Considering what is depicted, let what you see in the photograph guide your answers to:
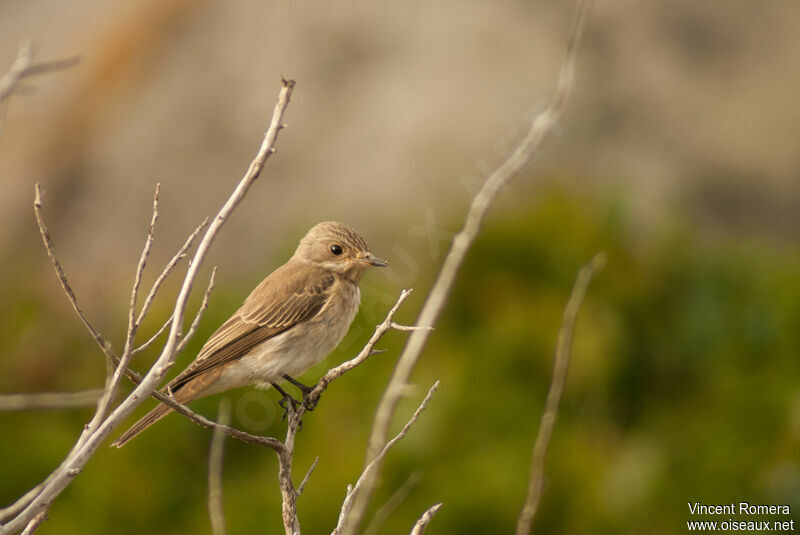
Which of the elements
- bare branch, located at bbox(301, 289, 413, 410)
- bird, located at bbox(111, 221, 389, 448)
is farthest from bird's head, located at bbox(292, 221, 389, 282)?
bare branch, located at bbox(301, 289, 413, 410)

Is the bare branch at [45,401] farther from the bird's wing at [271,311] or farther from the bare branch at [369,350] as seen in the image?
the bird's wing at [271,311]

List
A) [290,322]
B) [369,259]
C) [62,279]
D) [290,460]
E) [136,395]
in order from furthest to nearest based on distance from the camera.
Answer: [369,259]
[290,322]
[290,460]
[62,279]
[136,395]

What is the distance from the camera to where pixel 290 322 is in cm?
373

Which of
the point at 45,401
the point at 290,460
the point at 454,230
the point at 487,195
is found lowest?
the point at 454,230

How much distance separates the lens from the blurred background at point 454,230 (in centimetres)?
560

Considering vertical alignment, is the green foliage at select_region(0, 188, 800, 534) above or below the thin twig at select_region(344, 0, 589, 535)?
below

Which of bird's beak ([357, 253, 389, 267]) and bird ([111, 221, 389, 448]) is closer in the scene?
bird ([111, 221, 389, 448])

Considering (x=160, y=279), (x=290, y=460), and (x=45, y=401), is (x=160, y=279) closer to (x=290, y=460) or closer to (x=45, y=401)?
(x=45, y=401)

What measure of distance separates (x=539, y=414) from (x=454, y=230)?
1401 millimetres

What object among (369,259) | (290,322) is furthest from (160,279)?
(369,259)

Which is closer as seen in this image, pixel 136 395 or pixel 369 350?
pixel 136 395

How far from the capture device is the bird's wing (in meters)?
3.64

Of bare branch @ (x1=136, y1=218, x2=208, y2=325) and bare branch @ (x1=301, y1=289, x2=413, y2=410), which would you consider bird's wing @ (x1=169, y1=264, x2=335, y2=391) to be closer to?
bare branch @ (x1=301, y1=289, x2=413, y2=410)

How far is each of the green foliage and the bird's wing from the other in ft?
5.44
